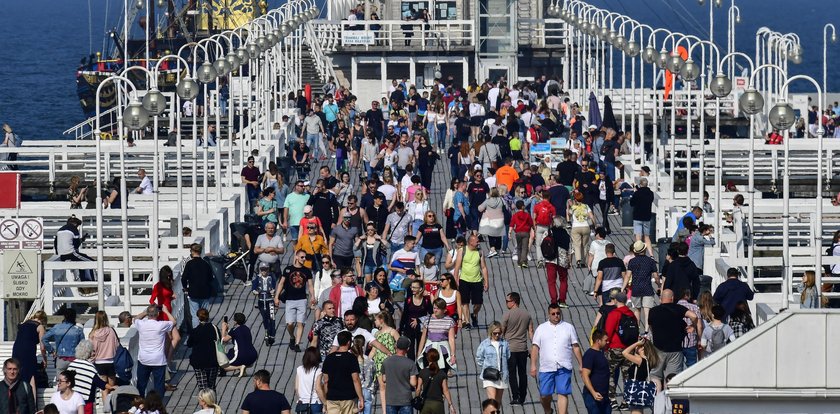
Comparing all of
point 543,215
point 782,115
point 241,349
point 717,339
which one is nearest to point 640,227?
point 543,215

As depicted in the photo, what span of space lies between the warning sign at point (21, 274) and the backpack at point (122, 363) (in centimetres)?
298

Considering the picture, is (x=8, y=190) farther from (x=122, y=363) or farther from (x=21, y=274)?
(x=122, y=363)

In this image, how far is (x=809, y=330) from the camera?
19.1 m

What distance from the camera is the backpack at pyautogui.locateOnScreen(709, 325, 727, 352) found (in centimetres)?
2125

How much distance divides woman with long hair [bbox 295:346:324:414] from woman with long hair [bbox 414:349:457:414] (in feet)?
3.23

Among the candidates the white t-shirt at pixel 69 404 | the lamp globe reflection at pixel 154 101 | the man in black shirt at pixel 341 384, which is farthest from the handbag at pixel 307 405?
the lamp globe reflection at pixel 154 101

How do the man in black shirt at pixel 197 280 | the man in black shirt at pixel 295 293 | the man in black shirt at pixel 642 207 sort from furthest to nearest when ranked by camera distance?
1. the man in black shirt at pixel 642 207
2. the man in black shirt at pixel 197 280
3. the man in black shirt at pixel 295 293

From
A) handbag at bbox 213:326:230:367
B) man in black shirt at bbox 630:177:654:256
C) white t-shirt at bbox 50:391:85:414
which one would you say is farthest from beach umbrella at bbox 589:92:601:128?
white t-shirt at bbox 50:391:85:414

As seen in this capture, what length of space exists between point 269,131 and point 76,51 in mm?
139967

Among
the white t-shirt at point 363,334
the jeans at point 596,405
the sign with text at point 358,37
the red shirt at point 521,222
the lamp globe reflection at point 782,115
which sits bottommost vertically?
the jeans at point 596,405

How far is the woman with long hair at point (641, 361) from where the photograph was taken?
64.4 ft

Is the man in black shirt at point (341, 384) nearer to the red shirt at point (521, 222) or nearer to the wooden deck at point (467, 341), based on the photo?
the wooden deck at point (467, 341)

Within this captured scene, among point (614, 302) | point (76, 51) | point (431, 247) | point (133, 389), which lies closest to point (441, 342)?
point (614, 302)

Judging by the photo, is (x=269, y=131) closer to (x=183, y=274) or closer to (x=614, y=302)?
(x=183, y=274)
